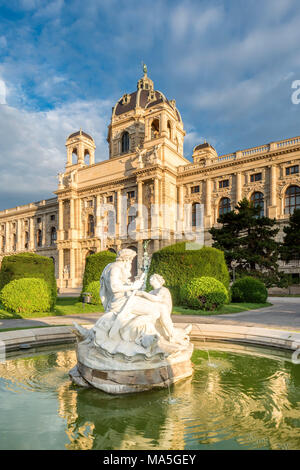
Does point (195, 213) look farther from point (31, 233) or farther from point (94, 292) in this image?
point (31, 233)

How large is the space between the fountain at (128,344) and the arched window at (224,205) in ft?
104

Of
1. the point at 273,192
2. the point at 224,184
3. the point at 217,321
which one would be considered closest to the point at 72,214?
the point at 224,184

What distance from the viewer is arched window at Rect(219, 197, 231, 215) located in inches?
1391

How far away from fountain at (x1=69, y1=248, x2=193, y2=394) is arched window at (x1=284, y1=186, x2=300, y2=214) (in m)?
30.0

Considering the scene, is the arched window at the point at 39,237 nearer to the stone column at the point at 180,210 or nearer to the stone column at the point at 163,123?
the stone column at the point at 180,210

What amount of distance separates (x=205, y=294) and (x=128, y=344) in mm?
9775

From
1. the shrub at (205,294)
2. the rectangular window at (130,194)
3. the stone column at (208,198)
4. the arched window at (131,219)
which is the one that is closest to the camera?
the shrub at (205,294)

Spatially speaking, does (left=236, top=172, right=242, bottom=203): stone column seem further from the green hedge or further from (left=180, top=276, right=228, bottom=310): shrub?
the green hedge

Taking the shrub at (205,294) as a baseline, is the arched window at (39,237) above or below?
above

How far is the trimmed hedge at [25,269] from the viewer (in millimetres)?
15250

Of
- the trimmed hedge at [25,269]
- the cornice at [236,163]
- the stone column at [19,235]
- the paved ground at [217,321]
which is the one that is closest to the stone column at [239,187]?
the cornice at [236,163]

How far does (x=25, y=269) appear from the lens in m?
15.5

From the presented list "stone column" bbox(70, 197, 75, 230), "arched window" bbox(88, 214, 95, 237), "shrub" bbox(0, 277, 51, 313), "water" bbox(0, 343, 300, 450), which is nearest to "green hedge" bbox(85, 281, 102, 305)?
"shrub" bbox(0, 277, 51, 313)
